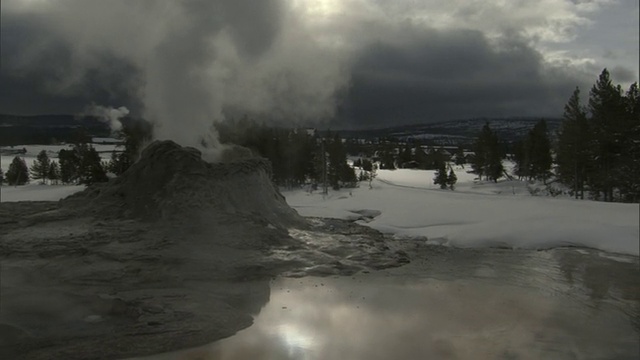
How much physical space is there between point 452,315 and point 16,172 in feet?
93.4

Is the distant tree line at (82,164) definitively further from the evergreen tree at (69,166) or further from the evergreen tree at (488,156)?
the evergreen tree at (488,156)

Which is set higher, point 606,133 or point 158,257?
point 606,133

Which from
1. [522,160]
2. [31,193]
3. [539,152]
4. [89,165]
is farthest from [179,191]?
[522,160]

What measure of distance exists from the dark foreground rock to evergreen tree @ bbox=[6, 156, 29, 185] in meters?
15.7

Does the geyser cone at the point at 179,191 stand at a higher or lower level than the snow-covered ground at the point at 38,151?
lower

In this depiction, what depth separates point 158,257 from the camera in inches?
409

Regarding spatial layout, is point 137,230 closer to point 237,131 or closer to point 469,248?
point 469,248

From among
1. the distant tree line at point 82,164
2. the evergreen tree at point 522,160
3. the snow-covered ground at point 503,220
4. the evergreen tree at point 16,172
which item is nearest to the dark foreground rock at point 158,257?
the snow-covered ground at point 503,220

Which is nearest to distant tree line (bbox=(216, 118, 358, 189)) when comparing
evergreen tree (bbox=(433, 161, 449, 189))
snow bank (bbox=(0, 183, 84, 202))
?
evergreen tree (bbox=(433, 161, 449, 189))

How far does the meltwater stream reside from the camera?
20.1ft

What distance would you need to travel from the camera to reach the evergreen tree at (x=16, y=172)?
27.8 metres

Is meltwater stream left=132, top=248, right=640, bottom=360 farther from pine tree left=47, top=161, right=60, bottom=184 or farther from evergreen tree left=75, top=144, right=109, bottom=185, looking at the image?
pine tree left=47, top=161, right=60, bottom=184

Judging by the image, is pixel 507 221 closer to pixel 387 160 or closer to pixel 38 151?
pixel 38 151

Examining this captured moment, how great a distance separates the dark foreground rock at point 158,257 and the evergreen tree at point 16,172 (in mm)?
15658
